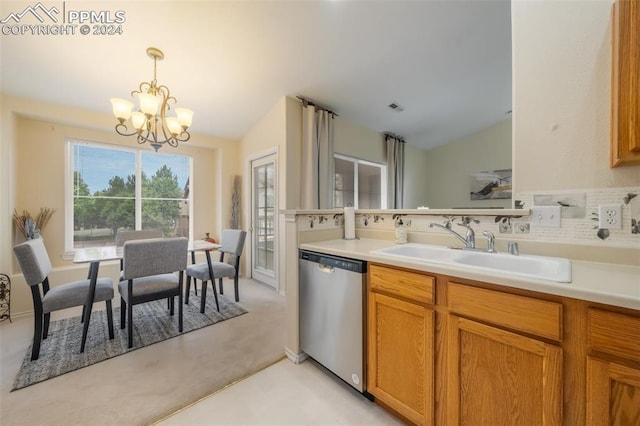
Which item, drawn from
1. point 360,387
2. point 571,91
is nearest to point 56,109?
point 360,387

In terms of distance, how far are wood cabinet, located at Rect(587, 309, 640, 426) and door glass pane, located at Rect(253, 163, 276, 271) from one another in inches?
137

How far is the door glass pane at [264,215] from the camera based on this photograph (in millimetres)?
3918

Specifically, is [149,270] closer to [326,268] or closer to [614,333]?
[326,268]

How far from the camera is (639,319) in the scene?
74cm

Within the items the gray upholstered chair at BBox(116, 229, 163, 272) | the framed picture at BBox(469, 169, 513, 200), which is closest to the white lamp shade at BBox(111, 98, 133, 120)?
the gray upholstered chair at BBox(116, 229, 163, 272)

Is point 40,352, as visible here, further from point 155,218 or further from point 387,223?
point 387,223

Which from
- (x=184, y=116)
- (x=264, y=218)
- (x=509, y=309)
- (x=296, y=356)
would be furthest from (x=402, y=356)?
(x=264, y=218)

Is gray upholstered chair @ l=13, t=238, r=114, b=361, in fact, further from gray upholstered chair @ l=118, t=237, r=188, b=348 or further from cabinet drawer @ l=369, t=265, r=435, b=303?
cabinet drawer @ l=369, t=265, r=435, b=303

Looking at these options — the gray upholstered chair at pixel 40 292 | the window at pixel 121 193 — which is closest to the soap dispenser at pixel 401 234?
the gray upholstered chair at pixel 40 292

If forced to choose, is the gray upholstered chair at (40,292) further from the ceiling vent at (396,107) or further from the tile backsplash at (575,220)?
the ceiling vent at (396,107)

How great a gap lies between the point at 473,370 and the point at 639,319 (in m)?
0.58

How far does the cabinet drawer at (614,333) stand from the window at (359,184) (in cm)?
212

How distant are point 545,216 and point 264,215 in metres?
3.60

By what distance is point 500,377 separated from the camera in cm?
99
